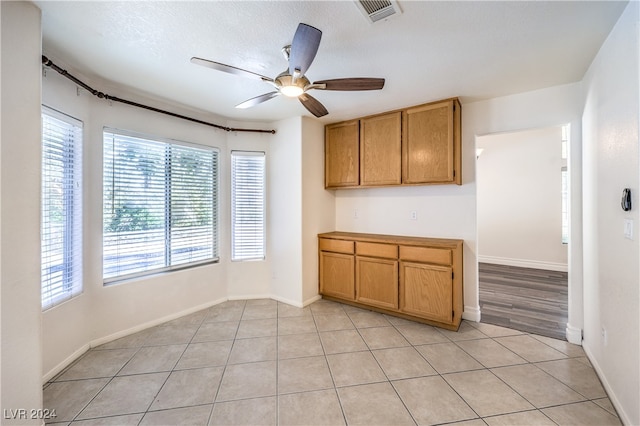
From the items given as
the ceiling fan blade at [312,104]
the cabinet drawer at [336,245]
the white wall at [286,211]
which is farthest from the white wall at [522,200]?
the ceiling fan blade at [312,104]

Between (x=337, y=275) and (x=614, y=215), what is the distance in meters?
2.65

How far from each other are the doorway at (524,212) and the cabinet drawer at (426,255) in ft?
5.80

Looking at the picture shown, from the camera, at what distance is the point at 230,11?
161 centimetres

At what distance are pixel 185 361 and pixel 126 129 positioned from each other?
235 centimetres

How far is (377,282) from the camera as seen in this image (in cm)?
324

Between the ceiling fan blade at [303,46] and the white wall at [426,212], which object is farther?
the white wall at [426,212]

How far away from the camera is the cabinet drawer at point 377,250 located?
3123mm

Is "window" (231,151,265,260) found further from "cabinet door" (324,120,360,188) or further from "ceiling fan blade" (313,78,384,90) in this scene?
"ceiling fan blade" (313,78,384,90)

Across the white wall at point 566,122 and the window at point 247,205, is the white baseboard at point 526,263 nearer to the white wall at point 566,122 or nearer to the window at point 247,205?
the white wall at point 566,122

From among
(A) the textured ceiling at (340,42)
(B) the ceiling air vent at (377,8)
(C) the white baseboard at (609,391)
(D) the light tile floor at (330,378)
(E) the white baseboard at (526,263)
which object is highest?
(A) the textured ceiling at (340,42)

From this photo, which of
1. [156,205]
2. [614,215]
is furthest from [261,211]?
[614,215]

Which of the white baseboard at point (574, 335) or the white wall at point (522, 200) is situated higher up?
the white wall at point (522, 200)

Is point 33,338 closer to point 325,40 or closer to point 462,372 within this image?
point 325,40

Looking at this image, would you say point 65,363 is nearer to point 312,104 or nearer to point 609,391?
point 312,104
